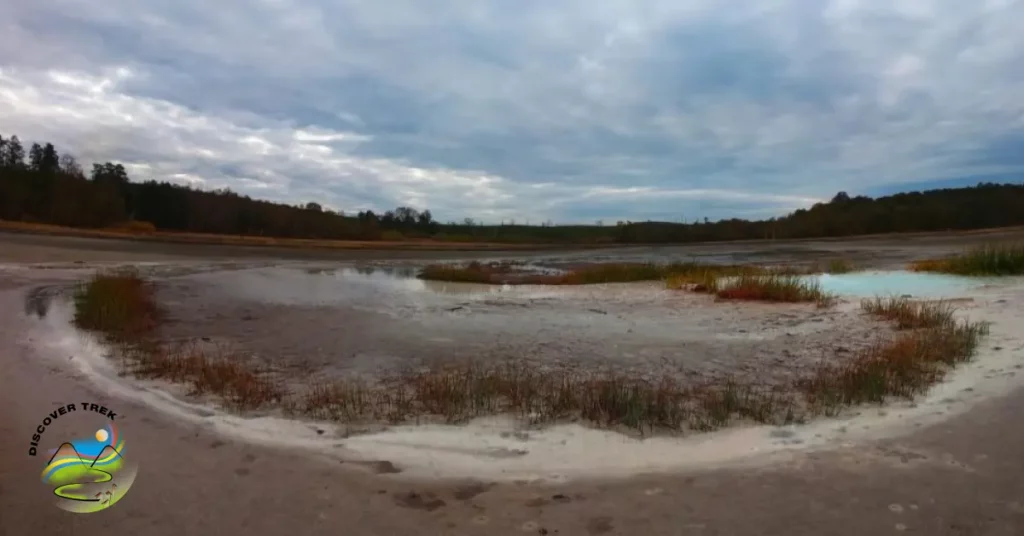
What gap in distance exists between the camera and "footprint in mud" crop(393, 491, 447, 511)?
442 cm

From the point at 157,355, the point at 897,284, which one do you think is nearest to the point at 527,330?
the point at 157,355

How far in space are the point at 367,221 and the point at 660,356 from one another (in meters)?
93.2

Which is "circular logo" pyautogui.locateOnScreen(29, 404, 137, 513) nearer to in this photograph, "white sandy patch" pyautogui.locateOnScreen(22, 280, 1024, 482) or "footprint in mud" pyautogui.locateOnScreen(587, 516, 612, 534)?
"white sandy patch" pyautogui.locateOnScreen(22, 280, 1024, 482)

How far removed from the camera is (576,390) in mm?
7551

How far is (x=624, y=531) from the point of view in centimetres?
398

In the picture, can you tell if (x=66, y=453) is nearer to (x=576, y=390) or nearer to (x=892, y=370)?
(x=576, y=390)

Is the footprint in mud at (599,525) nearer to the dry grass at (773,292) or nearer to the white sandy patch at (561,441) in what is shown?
the white sandy patch at (561,441)

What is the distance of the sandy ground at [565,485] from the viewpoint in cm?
405

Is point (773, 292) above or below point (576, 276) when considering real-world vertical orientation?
above

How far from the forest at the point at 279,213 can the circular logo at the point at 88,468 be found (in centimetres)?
6313

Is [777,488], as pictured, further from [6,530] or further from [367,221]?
[367,221]

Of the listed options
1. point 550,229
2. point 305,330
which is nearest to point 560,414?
point 305,330

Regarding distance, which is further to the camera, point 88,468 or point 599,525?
point 88,468

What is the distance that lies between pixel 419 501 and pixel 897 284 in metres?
20.5
